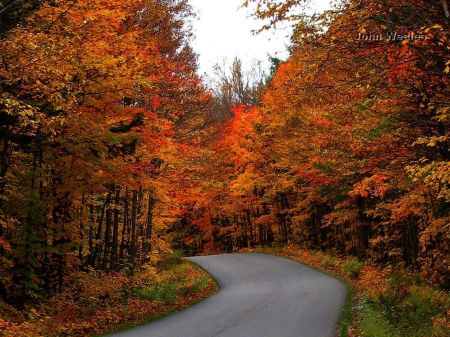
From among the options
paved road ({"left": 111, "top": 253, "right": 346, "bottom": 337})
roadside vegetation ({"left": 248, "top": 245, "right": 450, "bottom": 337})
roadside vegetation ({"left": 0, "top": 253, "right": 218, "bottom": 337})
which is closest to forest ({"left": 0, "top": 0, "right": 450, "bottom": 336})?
roadside vegetation ({"left": 0, "top": 253, "right": 218, "bottom": 337})

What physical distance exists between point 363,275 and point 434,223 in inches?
294

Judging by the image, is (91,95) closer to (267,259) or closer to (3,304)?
A: (3,304)

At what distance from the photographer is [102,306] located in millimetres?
13273

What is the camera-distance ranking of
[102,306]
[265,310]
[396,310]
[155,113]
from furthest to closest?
[155,113] → [102,306] → [265,310] → [396,310]

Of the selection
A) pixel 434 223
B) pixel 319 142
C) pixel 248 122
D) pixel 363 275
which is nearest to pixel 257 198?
pixel 248 122

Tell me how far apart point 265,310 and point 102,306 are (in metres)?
5.41

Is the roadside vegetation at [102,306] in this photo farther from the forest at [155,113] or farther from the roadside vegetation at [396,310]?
the roadside vegetation at [396,310]

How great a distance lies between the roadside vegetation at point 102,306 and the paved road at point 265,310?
856mm

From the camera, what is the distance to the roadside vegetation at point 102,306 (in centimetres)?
977

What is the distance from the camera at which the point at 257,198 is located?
3403 centimetres

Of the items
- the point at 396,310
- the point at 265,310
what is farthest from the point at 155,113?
the point at 396,310

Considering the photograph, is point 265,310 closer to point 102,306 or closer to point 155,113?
point 102,306

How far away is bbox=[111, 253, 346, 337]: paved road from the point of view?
10414 mm

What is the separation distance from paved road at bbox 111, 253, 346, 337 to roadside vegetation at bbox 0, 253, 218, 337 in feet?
2.81
